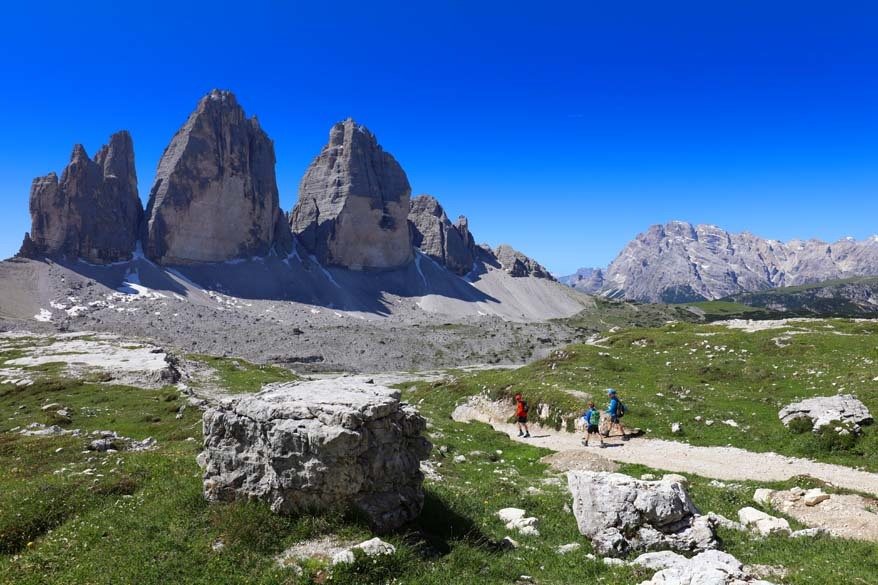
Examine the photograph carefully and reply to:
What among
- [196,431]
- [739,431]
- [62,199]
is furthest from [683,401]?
[62,199]

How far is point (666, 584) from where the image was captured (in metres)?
9.69

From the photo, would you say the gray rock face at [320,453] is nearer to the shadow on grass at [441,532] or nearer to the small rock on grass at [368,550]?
the shadow on grass at [441,532]

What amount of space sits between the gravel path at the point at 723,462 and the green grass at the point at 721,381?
988mm

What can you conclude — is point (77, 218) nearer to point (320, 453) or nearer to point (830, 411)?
point (320, 453)

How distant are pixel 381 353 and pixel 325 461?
116 meters

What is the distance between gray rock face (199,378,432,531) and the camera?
40.4 ft

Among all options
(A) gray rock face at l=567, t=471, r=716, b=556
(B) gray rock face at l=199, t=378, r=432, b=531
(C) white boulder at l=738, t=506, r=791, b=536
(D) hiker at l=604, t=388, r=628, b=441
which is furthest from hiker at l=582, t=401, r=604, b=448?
(B) gray rock face at l=199, t=378, r=432, b=531

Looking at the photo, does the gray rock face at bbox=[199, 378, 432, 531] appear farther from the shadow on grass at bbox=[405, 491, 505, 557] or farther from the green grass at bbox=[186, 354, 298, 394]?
the green grass at bbox=[186, 354, 298, 394]

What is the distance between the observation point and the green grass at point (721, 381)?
26.1 m

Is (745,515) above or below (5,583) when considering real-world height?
below

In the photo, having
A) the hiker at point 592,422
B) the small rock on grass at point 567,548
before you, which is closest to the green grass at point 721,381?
the hiker at point 592,422

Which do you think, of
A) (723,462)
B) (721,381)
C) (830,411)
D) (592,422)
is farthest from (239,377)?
(830,411)

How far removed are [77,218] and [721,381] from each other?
706 feet

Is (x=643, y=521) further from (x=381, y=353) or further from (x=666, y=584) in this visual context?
(x=381, y=353)
